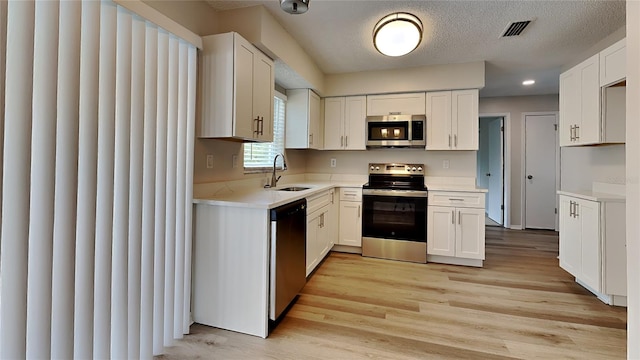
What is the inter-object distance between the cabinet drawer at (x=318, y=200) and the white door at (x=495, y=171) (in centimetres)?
397

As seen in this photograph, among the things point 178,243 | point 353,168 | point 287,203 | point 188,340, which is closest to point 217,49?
point 287,203

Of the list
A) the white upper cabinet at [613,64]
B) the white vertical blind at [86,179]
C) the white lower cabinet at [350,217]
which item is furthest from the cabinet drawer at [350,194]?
the white vertical blind at [86,179]

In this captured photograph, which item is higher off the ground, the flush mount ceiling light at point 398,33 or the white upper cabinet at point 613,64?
the flush mount ceiling light at point 398,33

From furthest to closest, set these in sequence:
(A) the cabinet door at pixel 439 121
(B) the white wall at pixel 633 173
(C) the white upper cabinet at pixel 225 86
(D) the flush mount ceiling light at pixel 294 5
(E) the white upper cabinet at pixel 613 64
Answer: (A) the cabinet door at pixel 439 121, (E) the white upper cabinet at pixel 613 64, (C) the white upper cabinet at pixel 225 86, (D) the flush mount ceiling light at pixel 294 5, (B) the white wall at pixel 633 173

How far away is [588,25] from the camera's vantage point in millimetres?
2592

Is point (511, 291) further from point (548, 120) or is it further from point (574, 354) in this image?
point (548, 120)

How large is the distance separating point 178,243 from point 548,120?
6161 mm

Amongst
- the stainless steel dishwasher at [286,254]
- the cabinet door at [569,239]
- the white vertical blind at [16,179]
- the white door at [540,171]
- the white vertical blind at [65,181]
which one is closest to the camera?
the white vertical blind at [16,179]

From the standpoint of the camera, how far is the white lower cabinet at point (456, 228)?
10.5 ft

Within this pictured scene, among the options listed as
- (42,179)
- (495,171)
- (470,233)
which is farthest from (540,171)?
(42,179)

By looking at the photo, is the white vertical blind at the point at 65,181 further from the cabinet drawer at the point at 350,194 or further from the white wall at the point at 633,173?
the cabinet drawer at the point at 350,194

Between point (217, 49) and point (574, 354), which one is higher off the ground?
point (217, 49)

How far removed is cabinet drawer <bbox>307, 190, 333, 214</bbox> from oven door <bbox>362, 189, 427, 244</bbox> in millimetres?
516

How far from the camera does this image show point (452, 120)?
3.57 m
